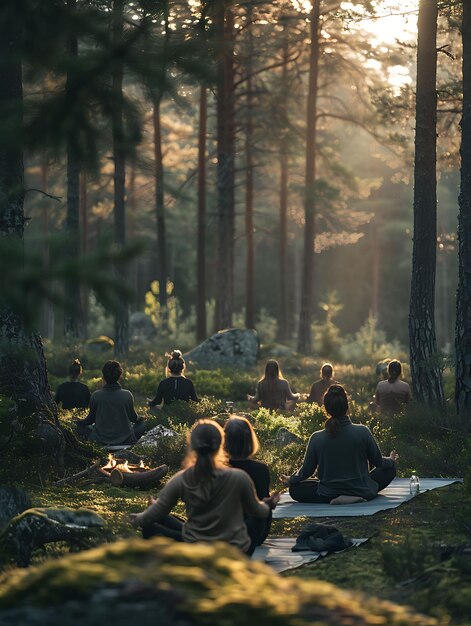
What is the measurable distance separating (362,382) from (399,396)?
26.6 feet

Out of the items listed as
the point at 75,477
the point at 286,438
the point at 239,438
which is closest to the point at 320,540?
the point at 239,438

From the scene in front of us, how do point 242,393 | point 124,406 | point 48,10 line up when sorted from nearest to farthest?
point 48,10, point 124,406, point 242,393

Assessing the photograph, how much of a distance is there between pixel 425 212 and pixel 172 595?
1467cm

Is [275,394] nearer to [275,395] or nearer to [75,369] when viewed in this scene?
[275,395]

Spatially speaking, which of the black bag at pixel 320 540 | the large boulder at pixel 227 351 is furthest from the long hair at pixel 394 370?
the large boulder at pixel 227 351

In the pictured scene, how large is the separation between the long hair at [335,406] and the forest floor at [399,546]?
0.92 meters

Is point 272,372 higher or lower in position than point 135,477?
higher

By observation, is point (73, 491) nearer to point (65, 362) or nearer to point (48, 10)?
point (48, 10)

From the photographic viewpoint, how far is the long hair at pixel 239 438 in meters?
8.80

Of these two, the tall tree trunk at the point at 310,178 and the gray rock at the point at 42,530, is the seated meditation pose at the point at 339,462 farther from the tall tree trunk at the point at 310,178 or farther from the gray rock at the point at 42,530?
the tall tree trunk at the point at 310,178

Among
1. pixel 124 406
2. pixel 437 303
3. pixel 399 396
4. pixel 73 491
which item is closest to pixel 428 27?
pixel 399 396

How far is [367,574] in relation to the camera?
811 centimetres

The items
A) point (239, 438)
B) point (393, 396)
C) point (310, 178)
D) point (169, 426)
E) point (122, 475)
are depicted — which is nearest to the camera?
point (239, 438)

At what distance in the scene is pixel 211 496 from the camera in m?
8.02
